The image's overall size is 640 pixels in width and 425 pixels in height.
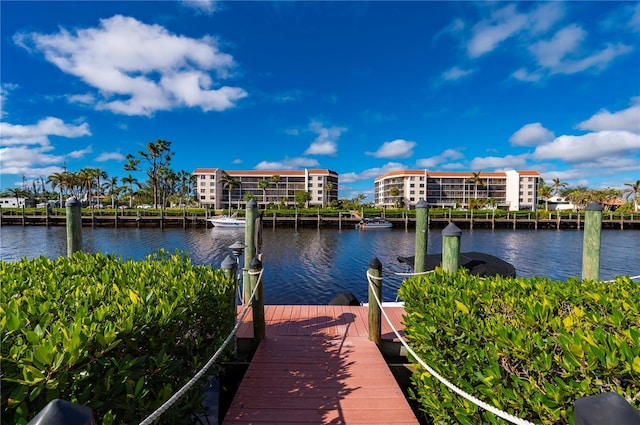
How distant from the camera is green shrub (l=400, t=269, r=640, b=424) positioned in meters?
1.74

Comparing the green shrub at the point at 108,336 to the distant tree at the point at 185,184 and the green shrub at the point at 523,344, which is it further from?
the distant tree at the point at 185,184

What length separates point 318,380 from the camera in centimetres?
388

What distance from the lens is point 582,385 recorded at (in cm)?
169

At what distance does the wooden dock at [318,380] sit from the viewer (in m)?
3.22

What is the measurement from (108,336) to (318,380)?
283cm

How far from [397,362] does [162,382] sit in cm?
387

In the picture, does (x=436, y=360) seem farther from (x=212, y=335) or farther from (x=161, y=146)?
(x=161, y=146)

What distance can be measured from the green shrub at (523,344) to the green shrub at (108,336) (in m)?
2.11

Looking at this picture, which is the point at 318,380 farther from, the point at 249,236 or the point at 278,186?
the point at 278,186

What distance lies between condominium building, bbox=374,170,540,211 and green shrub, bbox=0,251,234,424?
87490mm

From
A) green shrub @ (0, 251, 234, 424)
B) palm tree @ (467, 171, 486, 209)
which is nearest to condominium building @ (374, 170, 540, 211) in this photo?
palm tree @ (467, 171, 486, 209)

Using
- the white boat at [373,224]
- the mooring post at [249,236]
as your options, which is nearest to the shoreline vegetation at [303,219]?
the white boat at [373,224]

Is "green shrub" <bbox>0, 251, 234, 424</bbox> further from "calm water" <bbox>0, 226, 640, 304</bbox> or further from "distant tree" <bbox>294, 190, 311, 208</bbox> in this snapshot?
"distant tree" <bbox>294, 190, 311, 208</bbox>

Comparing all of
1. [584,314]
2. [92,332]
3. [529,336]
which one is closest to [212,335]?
[92,332]
